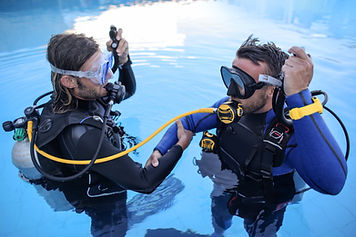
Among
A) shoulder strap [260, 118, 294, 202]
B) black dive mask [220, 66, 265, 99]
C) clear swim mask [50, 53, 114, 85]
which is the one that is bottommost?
shoulder strap [260, 118, 294, 202]

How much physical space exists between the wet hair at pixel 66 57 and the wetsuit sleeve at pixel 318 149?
4.31 feet

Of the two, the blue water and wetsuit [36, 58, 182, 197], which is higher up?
wetsuit [36, 58, 182, 197]

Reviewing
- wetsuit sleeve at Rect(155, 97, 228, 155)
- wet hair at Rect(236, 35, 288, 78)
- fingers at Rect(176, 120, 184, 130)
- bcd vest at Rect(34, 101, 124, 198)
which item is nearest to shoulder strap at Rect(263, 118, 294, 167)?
wet hair at Rect(236, 35, 288, 78)

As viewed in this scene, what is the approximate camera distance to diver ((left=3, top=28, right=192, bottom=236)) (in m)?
1.53

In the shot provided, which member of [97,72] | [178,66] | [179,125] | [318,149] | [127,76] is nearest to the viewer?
[318,149]

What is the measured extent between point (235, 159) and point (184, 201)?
1044 millimetres

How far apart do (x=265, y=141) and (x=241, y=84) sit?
1.36 feet

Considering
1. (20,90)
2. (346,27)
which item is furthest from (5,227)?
(346,27)

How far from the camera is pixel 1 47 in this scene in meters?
6.45

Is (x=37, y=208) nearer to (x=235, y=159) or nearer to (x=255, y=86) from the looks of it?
(x=235, y=159)

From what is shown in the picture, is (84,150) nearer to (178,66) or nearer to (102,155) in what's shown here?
(102,155)

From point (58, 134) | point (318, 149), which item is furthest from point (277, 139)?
point (58, 134)

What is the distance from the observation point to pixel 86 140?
150 cm

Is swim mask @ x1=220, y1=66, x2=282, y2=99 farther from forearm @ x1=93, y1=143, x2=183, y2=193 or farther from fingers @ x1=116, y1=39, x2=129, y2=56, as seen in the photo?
fingers @ x1=116, y1=39, x2=129, y2=56
